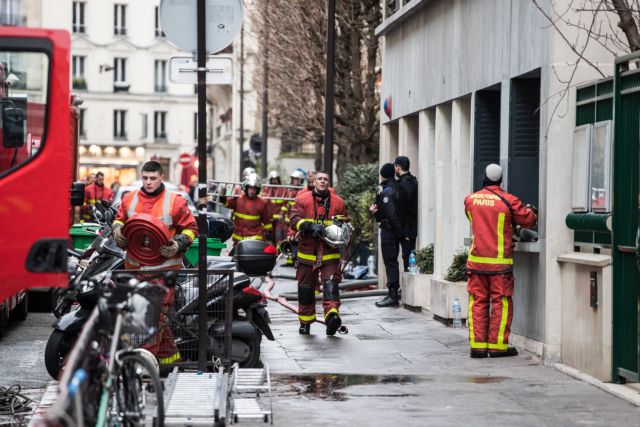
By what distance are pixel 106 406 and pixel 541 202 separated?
686 cm

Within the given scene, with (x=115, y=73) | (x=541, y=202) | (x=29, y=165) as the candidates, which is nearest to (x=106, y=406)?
(x=29, y=165)

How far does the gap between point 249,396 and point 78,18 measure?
281 ft

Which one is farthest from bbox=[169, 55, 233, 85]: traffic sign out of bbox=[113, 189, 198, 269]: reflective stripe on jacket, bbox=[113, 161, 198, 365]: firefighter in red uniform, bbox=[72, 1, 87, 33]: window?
bbox=[72, 1, 87, 33]: window

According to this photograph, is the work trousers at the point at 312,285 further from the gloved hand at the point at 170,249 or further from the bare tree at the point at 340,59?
the bare tree at the point at 340,59

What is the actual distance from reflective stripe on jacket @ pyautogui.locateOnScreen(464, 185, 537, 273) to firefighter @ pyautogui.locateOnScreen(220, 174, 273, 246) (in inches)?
343

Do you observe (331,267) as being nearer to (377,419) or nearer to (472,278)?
(472,278)

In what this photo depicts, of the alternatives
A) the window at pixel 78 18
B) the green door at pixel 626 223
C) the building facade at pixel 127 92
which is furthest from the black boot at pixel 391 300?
the window at pixel 78 18

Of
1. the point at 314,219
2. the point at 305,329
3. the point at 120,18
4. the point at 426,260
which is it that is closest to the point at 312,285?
the point at 305,329

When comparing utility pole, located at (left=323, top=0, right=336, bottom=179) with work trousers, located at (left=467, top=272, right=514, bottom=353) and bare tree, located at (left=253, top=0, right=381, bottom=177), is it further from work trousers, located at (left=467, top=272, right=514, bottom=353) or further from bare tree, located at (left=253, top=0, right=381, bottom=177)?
work trousers, located at (left=467, top=272, right=514, bottom=353)

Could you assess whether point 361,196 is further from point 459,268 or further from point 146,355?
point 146,355

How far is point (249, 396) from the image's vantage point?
1008 cm

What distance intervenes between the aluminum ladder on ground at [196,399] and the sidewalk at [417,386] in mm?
489

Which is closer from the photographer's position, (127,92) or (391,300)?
(391,300)

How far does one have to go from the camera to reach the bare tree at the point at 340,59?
1187 inches
